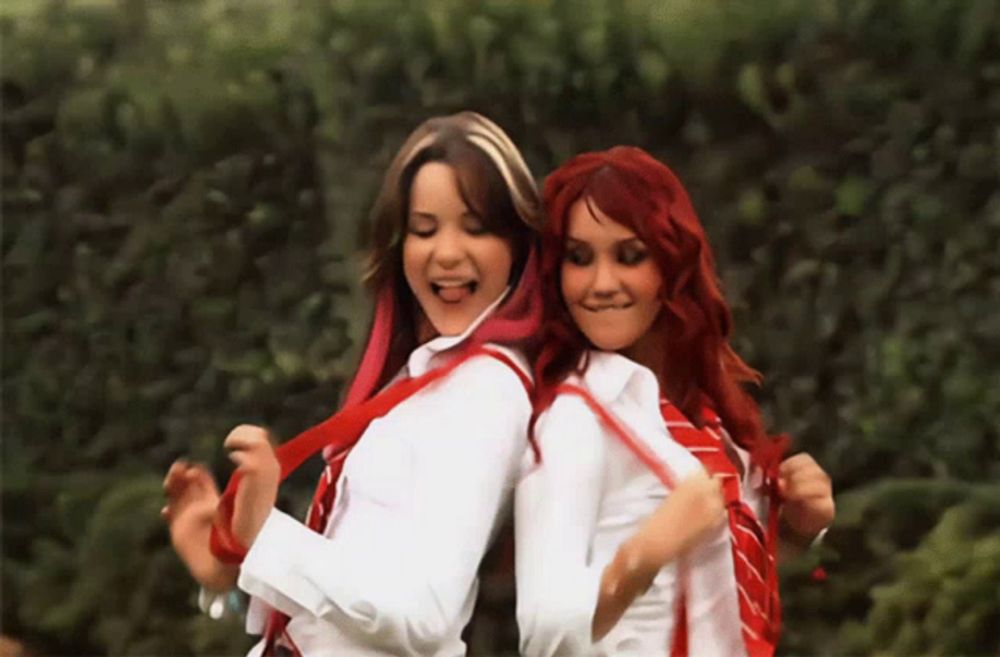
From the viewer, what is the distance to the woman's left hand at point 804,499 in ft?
4.55

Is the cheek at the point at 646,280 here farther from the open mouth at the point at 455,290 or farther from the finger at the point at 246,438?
the finger at the point at 246,438

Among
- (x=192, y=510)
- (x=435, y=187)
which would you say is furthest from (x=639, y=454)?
(x=192, y=510)

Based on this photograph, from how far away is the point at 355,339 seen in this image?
1.56 metres

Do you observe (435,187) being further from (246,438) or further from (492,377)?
(246,438)

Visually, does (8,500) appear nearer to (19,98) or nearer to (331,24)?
(19,98)

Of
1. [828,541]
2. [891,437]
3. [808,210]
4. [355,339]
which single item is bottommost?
[828,541]

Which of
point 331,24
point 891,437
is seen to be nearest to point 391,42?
point 331,24

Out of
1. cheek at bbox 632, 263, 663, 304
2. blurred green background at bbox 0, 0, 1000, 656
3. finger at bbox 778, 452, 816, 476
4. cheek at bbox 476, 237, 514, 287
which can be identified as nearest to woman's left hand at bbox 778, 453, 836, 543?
finger at bbox 778, 452, 816, 476

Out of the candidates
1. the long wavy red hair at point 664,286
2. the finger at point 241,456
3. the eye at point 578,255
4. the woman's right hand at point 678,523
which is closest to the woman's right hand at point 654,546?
the woman's right hand at point 678,523

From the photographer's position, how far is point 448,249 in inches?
51.3

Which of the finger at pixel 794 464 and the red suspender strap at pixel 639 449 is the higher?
the red suspender strap at pixel 639 449

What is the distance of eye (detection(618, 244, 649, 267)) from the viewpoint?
51.0 inches

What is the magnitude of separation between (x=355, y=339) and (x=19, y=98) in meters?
0.53

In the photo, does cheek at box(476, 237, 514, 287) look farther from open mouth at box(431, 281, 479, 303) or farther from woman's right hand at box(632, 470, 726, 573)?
woman's right hand at box(632, 470, 726, 573)
